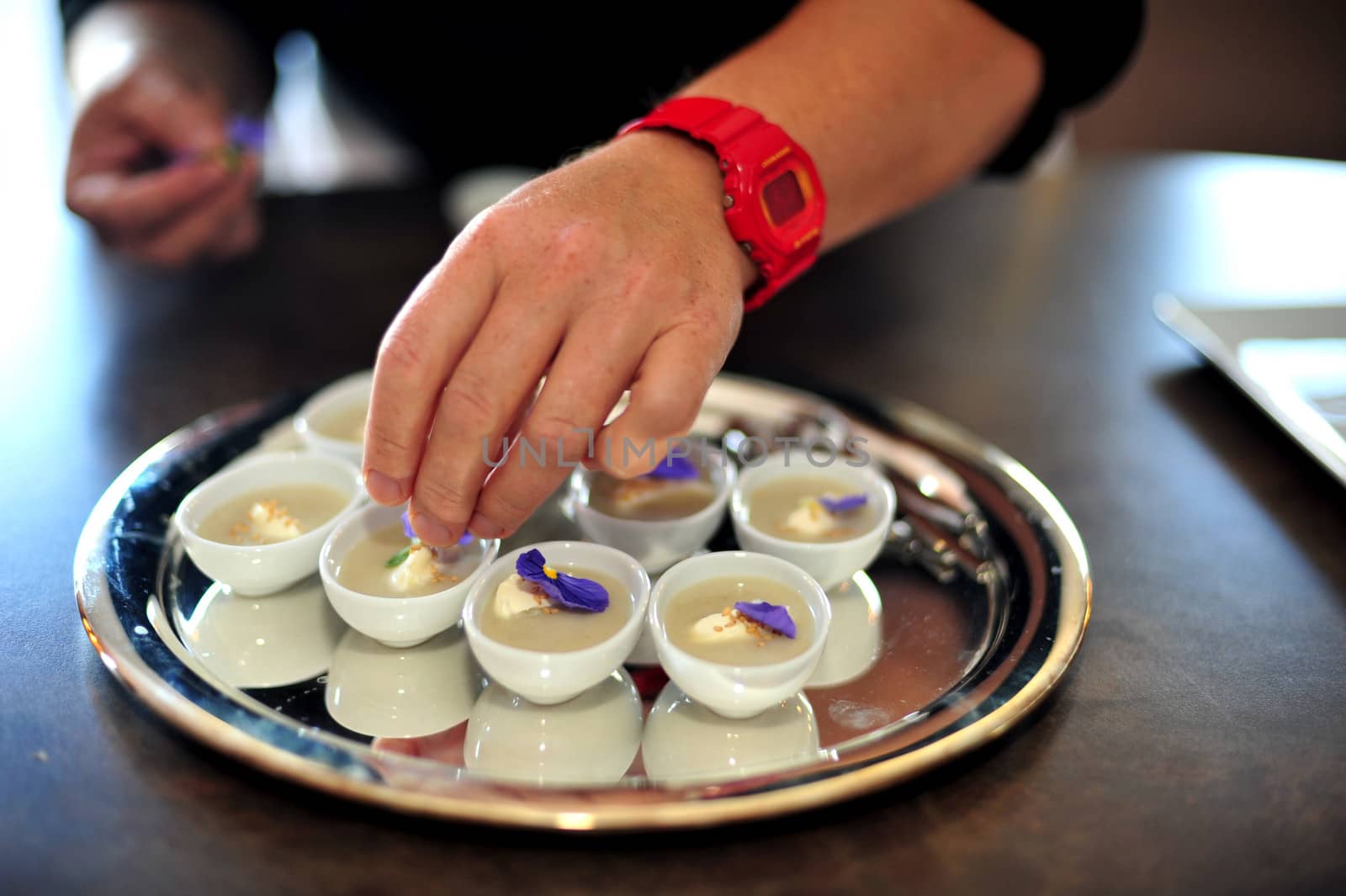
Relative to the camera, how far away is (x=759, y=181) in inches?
35.2

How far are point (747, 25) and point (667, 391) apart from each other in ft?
2.69

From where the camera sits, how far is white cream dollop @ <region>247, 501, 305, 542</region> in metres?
0.92

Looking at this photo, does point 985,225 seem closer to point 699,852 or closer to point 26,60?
point 699,852

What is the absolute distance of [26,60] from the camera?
3383mm

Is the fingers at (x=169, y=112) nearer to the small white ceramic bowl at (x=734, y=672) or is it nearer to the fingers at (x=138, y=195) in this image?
the fingers at (x=138, y=195)

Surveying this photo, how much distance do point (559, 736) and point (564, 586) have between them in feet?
0.38

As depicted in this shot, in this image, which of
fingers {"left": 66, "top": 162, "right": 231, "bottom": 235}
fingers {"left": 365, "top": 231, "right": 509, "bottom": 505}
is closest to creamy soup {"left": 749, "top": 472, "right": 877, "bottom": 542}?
fingers {"left": 365, "top": 231, "right": 509, "bottom": 505}

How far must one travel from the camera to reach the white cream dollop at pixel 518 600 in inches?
32.3

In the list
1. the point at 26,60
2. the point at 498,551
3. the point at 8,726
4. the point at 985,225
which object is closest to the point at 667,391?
the point at 498,551

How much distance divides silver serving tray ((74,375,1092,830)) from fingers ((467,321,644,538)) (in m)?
0.17

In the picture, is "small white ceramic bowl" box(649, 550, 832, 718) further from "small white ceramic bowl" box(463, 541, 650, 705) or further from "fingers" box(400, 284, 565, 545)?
"fingers" box(400, 284, 565, 545)

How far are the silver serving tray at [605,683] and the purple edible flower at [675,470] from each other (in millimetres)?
67

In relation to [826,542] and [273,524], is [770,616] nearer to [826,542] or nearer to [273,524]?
[826,542]

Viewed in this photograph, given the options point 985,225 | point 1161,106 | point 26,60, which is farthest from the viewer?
point 26,60
